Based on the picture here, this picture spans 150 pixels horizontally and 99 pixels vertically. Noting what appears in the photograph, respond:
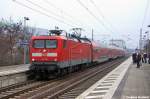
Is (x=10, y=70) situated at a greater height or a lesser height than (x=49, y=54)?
lesser

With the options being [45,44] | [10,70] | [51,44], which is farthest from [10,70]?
[51,44]

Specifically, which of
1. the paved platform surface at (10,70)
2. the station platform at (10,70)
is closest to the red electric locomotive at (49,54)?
the station platform at (10,70)

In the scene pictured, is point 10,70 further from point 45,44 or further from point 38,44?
point 45,44

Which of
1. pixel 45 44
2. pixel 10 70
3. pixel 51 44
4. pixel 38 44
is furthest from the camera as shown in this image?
pixel 10 70

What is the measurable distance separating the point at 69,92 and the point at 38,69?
6849mm

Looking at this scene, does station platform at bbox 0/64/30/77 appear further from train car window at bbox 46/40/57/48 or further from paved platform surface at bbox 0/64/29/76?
train car window at bbox 46/40/57/48

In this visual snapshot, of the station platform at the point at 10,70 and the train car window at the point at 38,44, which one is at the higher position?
the train car window at the point at 38,44

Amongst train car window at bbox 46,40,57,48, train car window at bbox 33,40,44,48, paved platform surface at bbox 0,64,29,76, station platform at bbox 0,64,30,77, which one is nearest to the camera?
train car window at bbox 46,40,57,48

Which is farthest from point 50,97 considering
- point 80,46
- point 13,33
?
point 13,33

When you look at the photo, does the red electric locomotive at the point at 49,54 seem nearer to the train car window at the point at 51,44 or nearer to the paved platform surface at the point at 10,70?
the train car window at the point at 51,44

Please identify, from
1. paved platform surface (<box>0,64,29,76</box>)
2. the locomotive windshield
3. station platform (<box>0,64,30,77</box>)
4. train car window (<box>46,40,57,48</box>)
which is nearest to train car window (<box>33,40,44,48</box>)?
the locomotive windshield

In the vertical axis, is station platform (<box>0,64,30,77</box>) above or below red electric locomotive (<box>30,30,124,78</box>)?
below

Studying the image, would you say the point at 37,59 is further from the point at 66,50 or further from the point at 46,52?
the point at 66,50

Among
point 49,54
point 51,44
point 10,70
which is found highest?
point 51,44
